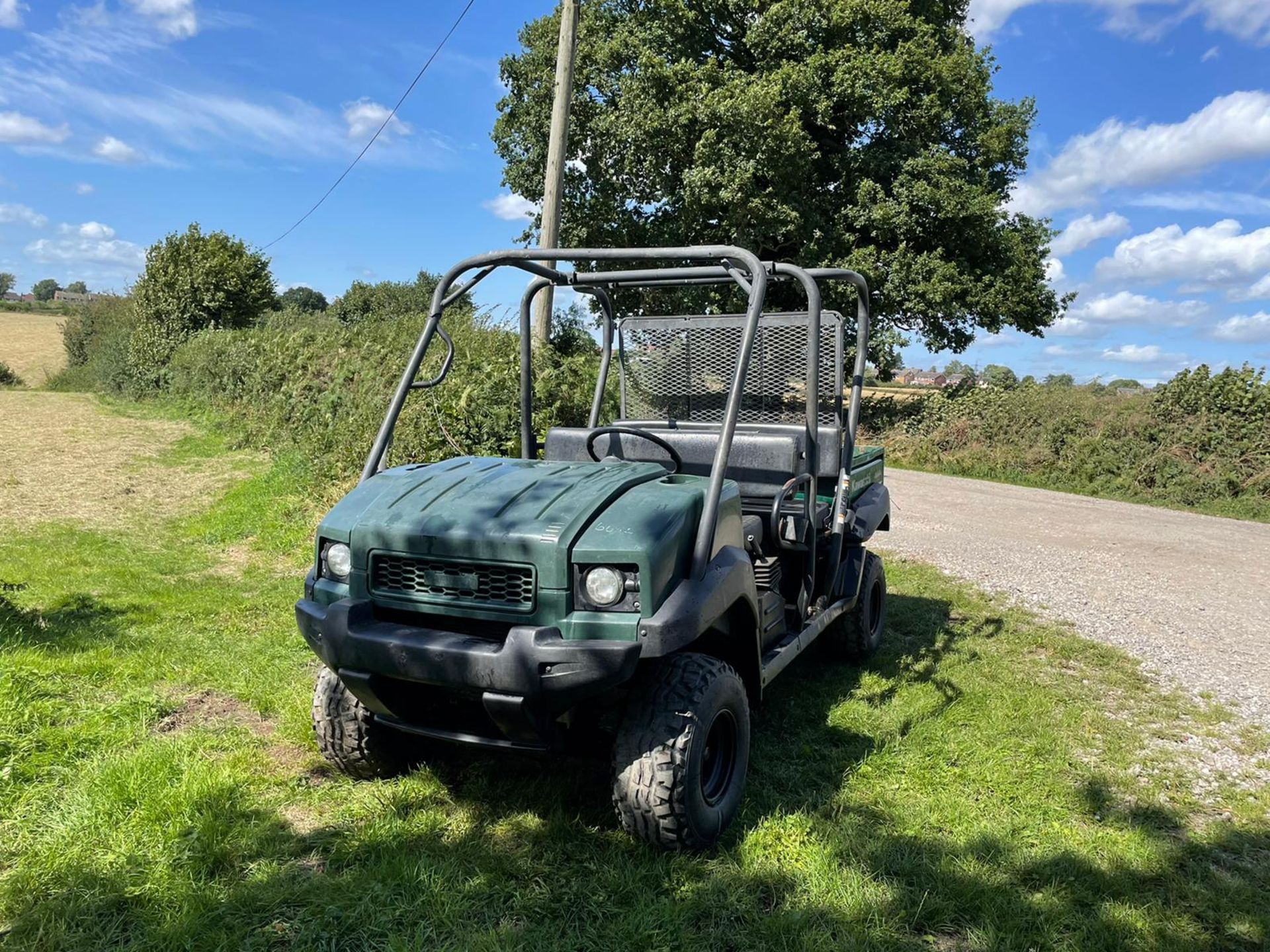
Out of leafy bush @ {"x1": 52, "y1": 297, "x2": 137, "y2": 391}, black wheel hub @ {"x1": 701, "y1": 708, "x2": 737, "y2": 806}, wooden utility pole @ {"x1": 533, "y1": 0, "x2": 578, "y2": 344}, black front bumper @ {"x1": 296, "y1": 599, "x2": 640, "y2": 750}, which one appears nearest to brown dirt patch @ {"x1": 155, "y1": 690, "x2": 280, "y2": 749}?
black front bumper @ {"x1": 296, "y1": 599, "x2": 640, "y2": 750}

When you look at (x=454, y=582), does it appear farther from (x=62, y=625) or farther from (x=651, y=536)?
(x=62, y=625)

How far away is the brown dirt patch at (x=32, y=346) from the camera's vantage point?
35.6 m

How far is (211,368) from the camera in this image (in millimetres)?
18484

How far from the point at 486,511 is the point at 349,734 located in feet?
3.30

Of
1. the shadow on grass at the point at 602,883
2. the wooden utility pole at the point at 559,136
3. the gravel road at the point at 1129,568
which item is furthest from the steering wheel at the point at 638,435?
the wooden utility pole at the point at 559,136

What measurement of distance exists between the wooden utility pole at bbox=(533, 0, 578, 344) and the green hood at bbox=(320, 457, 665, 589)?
5.93 metres

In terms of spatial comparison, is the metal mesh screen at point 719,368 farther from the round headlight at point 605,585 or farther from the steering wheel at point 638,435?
the round headlight at point 605,585

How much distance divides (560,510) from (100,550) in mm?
5973

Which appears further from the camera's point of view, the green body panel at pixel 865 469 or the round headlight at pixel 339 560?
the green body panel at pixel 865 469

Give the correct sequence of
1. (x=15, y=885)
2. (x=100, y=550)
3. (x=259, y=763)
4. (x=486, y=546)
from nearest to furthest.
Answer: (x=15, y=885), (x=486, y=546), (x=259, y=763), (x=100, y=550)

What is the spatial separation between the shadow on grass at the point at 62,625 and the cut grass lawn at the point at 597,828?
0.04 meters

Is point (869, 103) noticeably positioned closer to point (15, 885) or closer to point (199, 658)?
point (199, 658)

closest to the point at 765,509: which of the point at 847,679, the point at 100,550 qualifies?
the point at 847,679

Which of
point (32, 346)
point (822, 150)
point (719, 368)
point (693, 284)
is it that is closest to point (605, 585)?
point (693, 284)
